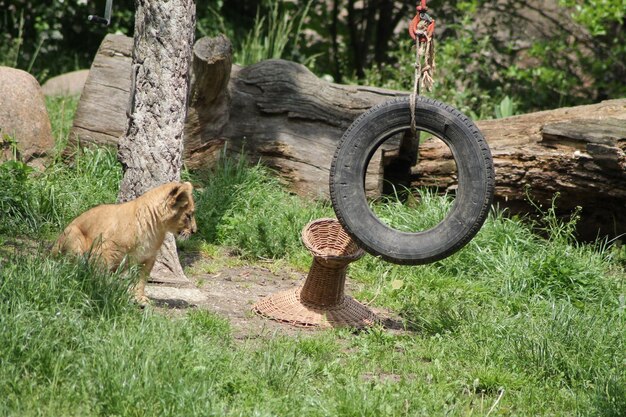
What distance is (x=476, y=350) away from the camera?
281 inches

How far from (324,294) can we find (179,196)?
1447 millimetres

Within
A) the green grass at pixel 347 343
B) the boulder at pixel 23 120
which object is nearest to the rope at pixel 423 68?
the green grass at pixel 347 343

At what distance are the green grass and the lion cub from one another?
0.52 m

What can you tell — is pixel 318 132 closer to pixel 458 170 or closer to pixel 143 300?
pixel 458 170

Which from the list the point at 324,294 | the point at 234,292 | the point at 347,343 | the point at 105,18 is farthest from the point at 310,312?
the point at 105,18

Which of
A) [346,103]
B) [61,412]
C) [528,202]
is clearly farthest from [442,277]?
[61,412]

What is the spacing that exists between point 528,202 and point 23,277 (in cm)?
586

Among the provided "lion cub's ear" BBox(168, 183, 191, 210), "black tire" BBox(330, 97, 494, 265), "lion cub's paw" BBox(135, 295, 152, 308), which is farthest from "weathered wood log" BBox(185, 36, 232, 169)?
"lion cub's paw" BBox(135, 295, 152, 308)

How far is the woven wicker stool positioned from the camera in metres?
7.85

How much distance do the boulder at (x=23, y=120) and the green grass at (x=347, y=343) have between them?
38.1 inches

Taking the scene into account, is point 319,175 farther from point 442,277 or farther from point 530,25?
point 530,25

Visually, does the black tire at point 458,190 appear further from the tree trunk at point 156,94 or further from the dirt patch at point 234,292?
the tree trunk at point 156,94

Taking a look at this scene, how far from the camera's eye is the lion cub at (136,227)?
24.5 feet

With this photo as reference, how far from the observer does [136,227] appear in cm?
754
